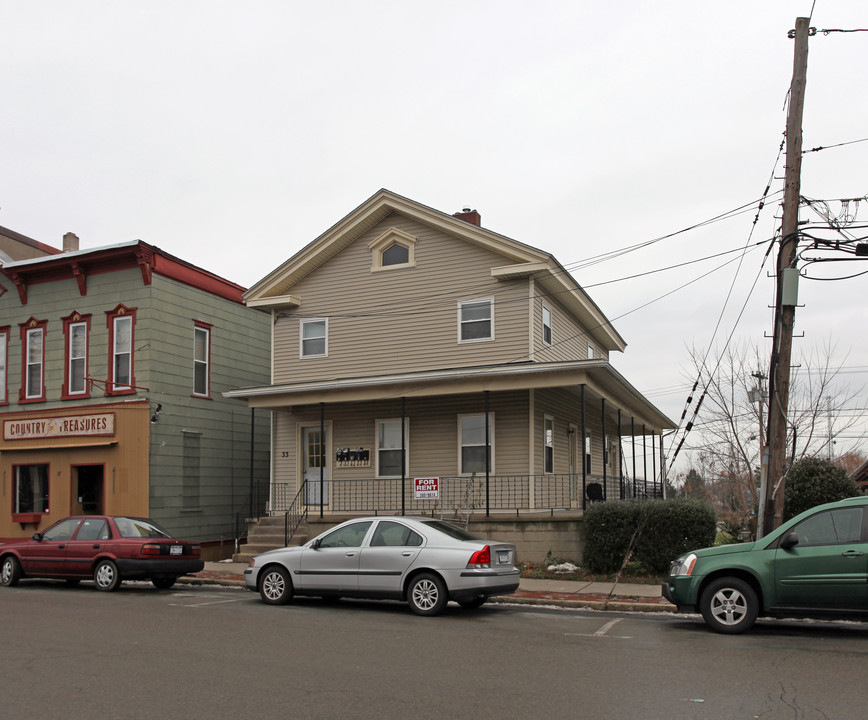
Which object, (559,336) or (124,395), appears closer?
(124,395)

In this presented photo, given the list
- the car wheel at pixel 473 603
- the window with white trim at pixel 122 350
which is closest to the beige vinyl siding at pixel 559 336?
the car wheel at pixel 473 603

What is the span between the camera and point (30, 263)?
78.1 feet

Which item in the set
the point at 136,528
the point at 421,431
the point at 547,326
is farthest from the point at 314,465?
the point at 547,326

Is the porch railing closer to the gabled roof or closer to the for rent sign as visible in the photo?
the for rent sign

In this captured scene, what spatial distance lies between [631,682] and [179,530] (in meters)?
16.8

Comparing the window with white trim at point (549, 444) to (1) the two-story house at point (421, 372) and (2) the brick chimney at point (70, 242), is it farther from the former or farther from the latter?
(2) the brick chimney at point (70, 242)

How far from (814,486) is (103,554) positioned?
45.3 ft


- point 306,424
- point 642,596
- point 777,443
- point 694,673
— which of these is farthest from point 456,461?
point 694,673

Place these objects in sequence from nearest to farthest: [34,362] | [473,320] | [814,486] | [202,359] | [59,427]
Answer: [814,486]
[473,320]
[59,427]
[202,359]
[34,362]

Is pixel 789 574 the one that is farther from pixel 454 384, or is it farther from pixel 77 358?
pixel 77 358

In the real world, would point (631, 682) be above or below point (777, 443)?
below

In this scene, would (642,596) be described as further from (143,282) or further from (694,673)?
(143,282)

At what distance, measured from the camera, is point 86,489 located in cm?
2298

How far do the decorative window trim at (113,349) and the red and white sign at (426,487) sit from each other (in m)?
8.03
